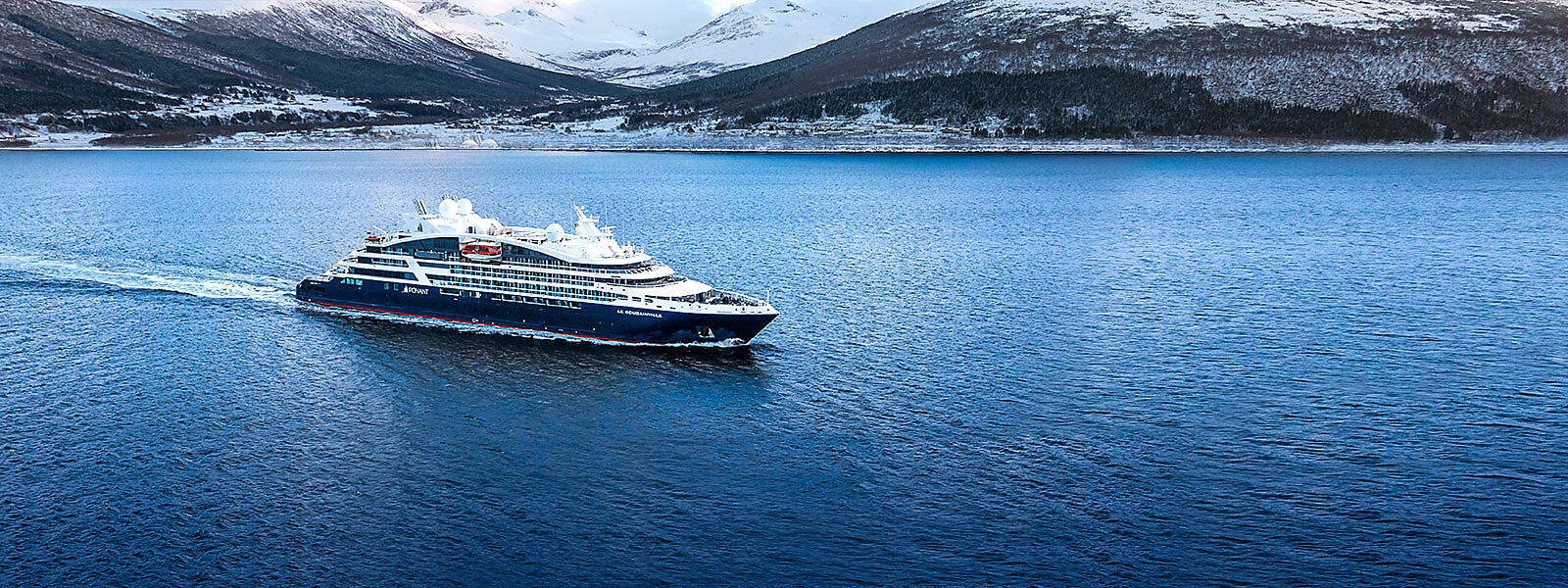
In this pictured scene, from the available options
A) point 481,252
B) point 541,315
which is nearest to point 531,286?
point 541,315

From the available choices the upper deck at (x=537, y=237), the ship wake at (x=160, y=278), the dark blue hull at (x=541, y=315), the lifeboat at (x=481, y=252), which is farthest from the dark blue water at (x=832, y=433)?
the upper deck at (x=537, y=237)

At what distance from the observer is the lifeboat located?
83.6 m

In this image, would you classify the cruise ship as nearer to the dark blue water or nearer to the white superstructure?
the white superstructure

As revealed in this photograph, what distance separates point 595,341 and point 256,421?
2421cm

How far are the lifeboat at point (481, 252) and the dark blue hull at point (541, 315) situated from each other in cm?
305

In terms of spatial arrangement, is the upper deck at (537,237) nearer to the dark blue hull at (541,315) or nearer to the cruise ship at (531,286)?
the cruise ship at (531,286)

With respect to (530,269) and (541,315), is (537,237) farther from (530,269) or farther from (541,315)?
(541,315)

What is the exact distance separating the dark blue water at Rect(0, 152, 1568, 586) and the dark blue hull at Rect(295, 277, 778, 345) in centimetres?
172

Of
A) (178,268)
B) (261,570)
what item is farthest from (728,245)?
(261,570)

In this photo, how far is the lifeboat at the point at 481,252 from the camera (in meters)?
83.6

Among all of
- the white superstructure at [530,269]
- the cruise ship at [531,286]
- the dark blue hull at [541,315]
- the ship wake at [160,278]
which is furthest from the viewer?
the ship wake at [160,278]

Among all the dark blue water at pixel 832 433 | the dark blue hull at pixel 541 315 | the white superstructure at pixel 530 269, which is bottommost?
the dark blue water at pixel 832 433

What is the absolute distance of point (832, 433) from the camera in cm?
5806

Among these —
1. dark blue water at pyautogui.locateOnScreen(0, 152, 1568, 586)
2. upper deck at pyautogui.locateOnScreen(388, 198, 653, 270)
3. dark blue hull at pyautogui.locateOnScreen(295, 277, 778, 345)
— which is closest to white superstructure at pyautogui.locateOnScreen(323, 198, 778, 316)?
upper deck at pyautogui.locateOnScreen(388, 198, 653, 270)
